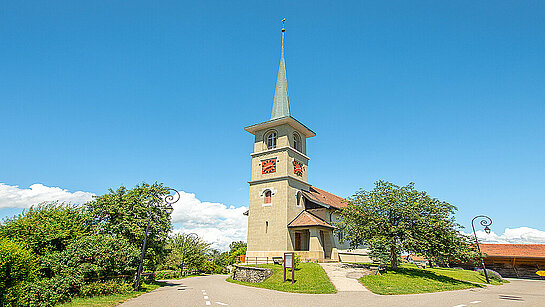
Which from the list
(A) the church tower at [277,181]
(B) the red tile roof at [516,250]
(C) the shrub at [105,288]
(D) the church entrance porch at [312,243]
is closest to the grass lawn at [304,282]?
(D) the church entrance porch at [312,243]

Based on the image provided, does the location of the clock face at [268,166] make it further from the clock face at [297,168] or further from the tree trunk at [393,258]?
the tree trunk at [393,258]

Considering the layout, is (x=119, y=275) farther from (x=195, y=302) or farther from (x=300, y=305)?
(x=300, y=305)

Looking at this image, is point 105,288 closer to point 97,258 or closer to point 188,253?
point 97,258

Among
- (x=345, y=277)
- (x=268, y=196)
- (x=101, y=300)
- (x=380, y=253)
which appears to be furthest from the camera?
(x=268, y=196)

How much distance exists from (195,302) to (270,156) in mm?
20789

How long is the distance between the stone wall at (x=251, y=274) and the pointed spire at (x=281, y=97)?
56.7ft

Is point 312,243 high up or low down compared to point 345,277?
up

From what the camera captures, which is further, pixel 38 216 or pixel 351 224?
pixel 351 224

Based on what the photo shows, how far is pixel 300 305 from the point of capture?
40.1 ft

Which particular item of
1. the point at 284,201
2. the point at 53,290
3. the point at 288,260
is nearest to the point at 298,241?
the point at 284,201

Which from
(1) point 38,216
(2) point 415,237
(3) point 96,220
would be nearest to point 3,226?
(1) point 38,216

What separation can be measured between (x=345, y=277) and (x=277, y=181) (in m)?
12.9

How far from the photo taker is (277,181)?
3088cm

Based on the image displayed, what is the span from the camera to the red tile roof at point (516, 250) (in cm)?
3425
